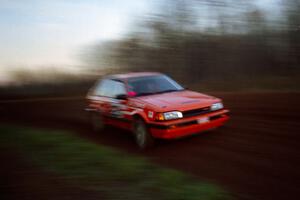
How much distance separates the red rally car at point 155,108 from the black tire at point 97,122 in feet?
1.07

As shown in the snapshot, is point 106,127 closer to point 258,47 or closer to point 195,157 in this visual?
point 195,157

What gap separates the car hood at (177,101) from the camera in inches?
307

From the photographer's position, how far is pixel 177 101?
8.02 m

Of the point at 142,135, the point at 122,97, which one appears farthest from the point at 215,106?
the point at 122,97

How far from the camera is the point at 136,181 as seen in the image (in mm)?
5715

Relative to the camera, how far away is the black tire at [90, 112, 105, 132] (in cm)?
1049

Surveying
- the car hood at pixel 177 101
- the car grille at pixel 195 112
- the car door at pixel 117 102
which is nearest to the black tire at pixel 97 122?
the car door at pixel 117 102

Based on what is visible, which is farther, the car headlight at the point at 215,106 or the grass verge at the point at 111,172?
the car headlight at the point at 215,106

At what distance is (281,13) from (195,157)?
16.8 metres

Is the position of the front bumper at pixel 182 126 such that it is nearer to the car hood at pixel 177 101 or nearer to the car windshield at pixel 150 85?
the car hood at pixel 177 101

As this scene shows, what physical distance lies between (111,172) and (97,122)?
4.63 meters

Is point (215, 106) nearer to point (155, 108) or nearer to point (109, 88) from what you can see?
point (155, 108)

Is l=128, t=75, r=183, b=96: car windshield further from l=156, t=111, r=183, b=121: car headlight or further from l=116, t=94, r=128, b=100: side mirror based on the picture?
l=156, t=111, r=183, b=121: car headlight

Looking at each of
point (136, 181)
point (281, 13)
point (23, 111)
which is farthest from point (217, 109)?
point (281, 13)
